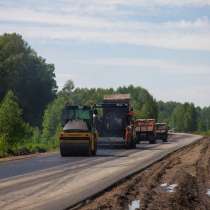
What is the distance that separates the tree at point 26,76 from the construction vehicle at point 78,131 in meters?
74.6

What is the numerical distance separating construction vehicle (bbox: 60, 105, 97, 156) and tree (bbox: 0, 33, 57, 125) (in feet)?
245

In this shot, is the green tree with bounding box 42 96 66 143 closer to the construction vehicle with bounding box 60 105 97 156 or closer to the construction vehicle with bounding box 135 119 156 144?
the construction vehicle with bounding box 135 119 156 144

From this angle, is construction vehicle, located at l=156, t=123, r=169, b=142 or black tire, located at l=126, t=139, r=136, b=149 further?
construction vehicle, located at l=156, t=123, r=169, b=142

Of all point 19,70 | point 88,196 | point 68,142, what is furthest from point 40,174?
point 19,70

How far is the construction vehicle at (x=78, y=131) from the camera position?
120 feet

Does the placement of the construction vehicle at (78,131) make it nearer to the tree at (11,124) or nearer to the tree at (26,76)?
the tree at (11,124)

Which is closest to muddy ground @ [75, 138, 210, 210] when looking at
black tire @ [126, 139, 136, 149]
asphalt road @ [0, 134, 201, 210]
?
asphalt road @ [0, 134, 201, 210]

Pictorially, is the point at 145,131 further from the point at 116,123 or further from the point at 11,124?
the point at 11,124

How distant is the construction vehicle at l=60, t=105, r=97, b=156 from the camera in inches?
1435

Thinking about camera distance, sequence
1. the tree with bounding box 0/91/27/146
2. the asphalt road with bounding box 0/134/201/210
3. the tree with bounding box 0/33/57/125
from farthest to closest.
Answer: the tree with bounding box 0/33/57/125
the tree with bounding box 0/91/27/146
the asphalt road with bounding box 0/134/201/210

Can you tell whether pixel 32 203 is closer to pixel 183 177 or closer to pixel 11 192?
pixel 11 192

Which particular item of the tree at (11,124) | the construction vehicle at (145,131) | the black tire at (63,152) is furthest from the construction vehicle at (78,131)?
the construction vehicle at (145,131)

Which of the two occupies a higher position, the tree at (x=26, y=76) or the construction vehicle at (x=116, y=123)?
the tree at (x=26, y=76)

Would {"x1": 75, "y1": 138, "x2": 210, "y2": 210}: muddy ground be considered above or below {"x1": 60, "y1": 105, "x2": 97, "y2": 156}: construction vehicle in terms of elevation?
below
